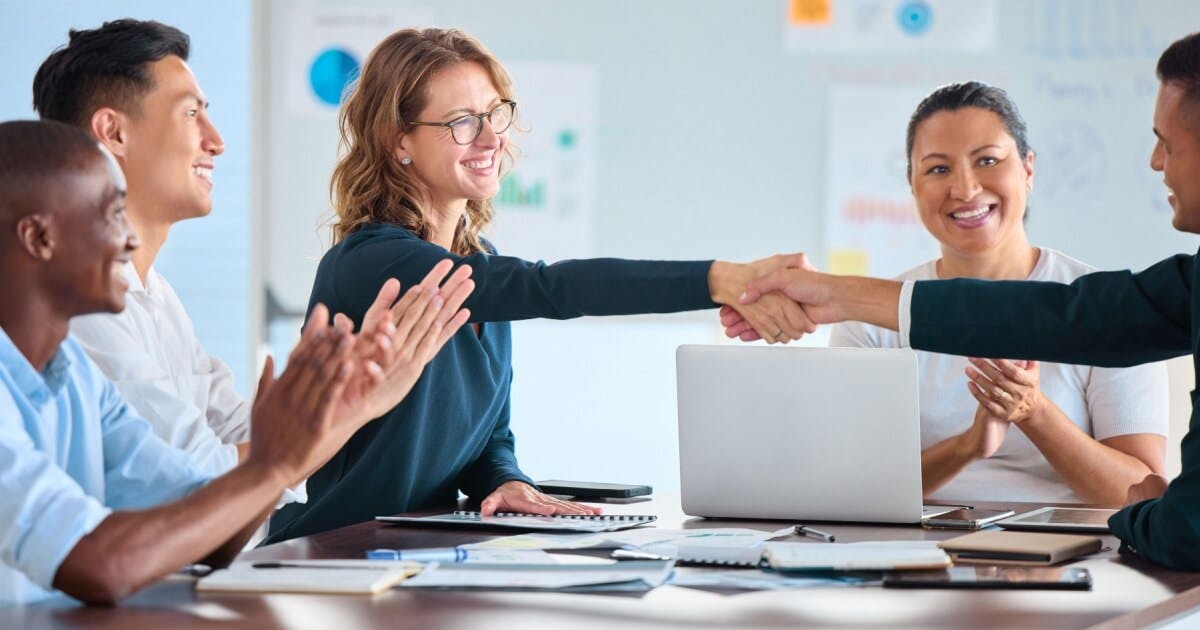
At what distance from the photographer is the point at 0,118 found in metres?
4.55

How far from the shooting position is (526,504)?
7.45 feet

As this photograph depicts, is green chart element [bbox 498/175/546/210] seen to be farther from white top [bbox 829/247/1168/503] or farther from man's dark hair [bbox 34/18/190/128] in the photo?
man's dark hair [bbox 34/18/190/128]

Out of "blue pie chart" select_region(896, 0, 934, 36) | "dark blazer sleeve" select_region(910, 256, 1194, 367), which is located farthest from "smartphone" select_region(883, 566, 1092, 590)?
"blue pie chart" select_region(896, 0, 934, 36)

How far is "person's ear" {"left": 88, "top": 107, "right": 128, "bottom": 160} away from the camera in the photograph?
252cm

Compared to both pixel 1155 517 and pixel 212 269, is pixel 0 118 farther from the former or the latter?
pixel 1155 517

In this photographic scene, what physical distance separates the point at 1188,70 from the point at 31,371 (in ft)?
4.87

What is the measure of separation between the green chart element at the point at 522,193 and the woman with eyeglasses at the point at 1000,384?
1.56 metres

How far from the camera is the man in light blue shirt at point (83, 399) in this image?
55.9 inches

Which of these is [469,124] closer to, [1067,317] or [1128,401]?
[1067,317]

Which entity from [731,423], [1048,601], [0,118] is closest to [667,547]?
[731,423]

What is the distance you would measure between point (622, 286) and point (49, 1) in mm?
3068

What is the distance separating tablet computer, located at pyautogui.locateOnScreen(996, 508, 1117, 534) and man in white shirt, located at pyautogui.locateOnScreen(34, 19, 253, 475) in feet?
4.22

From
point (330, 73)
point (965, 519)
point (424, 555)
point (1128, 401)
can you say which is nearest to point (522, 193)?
point (330, 73)

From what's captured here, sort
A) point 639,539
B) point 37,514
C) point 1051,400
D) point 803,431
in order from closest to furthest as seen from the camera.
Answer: point 37,514 < point 639,539 < point 803,431 < point 1051,400
